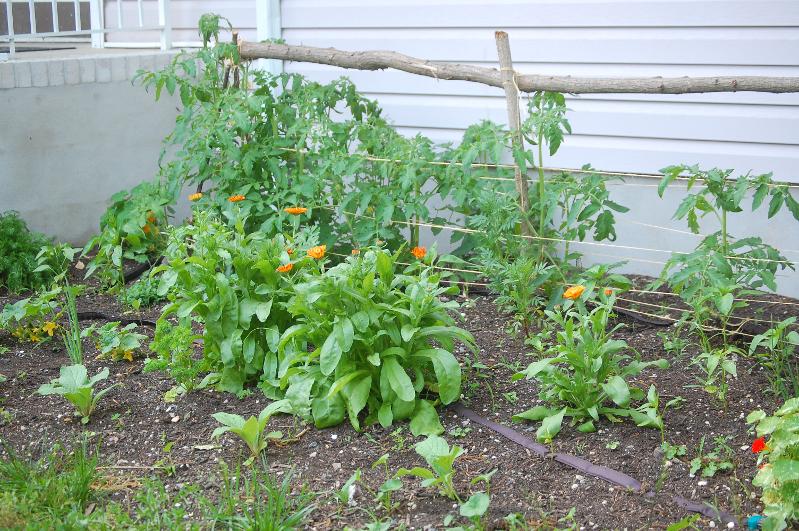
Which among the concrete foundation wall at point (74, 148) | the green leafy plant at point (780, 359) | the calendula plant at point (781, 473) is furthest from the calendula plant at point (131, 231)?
the calendula plant at point (781, 473)

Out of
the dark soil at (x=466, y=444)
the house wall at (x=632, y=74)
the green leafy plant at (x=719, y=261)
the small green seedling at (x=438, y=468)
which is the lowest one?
the dark soil at (x=466, y=444)

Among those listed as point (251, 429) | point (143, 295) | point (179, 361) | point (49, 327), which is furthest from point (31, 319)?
point (251, 429)

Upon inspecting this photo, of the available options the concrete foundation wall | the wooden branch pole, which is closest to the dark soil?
the wooden branch pole

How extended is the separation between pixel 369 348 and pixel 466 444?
515mm

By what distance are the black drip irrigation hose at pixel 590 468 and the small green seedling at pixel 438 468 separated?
0.40m

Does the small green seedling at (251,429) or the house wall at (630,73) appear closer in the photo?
the small green seedling at (251,429)

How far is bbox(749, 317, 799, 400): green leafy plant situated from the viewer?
3.53 m

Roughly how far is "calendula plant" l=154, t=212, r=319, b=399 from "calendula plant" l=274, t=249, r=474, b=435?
9.0 inches

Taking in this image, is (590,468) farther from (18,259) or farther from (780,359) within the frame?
(18,259)

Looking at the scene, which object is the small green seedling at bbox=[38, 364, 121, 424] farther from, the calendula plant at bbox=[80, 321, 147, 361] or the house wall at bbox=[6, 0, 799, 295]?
the house wall at bbox=[6, 0, 799, 295]

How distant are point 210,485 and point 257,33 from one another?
3.99 m

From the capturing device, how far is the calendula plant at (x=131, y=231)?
17.3 feet

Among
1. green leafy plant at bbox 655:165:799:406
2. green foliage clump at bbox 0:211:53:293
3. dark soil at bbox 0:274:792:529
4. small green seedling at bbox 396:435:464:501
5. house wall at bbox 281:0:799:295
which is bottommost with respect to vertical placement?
dark soil at bbox 0:274:792:529

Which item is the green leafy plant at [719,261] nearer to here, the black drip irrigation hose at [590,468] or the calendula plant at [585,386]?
the calendula plant at [585,386]
